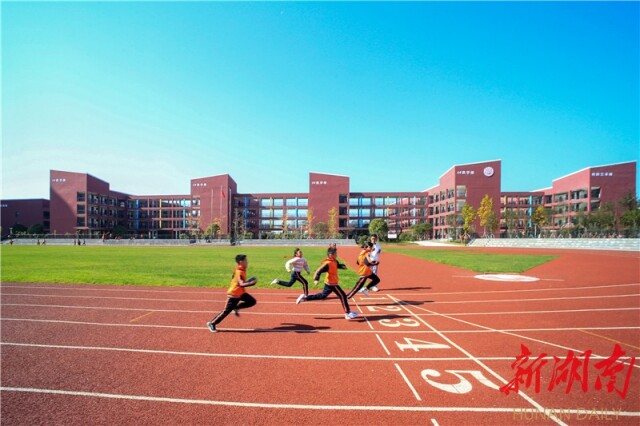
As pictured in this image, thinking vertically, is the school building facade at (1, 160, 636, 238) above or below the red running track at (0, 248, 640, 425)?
above

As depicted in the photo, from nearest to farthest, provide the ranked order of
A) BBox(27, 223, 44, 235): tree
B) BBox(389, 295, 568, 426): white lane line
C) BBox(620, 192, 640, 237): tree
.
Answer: BBox(389, 295, 568, 426): white lane line → BBox(620, 192, 640, 237): tree → BBox(27, 223, 44, 235): tree

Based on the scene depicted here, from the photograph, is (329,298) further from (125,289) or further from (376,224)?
(376,224)

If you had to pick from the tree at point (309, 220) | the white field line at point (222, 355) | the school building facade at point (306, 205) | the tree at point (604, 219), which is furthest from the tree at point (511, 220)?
the white field line at point (222, 355)

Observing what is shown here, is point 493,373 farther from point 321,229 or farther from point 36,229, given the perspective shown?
point 36,229

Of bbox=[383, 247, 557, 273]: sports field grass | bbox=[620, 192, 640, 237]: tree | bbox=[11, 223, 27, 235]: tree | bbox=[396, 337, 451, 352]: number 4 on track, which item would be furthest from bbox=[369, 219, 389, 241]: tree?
bbox=[11, 223, 27, 235]: tree

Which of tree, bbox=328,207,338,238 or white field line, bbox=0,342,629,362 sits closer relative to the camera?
white field line, bbox=0,342,629,362

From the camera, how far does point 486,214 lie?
6912 cm

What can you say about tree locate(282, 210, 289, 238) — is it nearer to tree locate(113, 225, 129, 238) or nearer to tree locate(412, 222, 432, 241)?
tree locate(412, 222, 432, 241)

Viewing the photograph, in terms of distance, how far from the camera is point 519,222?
7844cm

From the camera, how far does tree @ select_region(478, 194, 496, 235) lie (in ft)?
227

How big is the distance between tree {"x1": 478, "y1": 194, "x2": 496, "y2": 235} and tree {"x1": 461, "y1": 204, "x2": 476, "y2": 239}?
5.95ft

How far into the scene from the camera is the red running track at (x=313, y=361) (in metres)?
3.88

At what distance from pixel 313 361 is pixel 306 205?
80.8m

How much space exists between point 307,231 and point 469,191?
4071 cm
